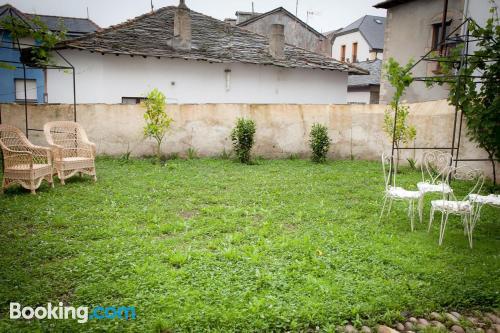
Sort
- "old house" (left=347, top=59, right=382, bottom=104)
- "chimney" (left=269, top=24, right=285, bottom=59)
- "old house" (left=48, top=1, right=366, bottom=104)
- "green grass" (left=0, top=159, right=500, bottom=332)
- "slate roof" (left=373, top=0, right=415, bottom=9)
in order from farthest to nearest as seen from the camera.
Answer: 1. "old house" (left=347, top=59, right=382, bottom=104)
2. "slate roof" (left=373, top=0, right=415, bottom=9)
3. "chimney" (left=269, top=24, right=285, bottom=59)
4. "old house" (left=48, top=1, right=366, bottom=104)
5. "green grass" (left=0, top=159, right=500, bottom=332)

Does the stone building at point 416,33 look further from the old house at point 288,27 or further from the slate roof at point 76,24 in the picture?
the slate roof at point 76,24

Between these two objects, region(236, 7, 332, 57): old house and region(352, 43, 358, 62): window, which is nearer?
region(236, 7, 332, 57): old house

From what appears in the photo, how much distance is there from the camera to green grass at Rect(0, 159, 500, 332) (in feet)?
11.5

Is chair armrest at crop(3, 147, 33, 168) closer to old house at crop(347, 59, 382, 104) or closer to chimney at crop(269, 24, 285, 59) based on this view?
chimney at crop(269, 24, 285, 59)

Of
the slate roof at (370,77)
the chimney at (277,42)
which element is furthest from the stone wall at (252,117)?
the slate roof at (370,77)

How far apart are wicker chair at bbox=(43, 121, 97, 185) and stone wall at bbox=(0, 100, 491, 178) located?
169cm

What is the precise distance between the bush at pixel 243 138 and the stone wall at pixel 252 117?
0.56m

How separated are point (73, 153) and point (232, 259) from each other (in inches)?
227

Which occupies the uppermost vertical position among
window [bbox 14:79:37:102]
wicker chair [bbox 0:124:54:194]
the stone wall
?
window [bbox 14:79:37:102]

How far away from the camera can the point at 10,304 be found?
11.3ft

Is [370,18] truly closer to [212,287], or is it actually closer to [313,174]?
[313,174]

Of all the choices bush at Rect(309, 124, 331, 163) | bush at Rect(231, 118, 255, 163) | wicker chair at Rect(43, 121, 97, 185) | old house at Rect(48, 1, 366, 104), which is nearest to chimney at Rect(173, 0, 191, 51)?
old house at Rect(48, 1, 366, 104)

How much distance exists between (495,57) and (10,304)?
344 inches

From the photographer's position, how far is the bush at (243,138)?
11008mm
